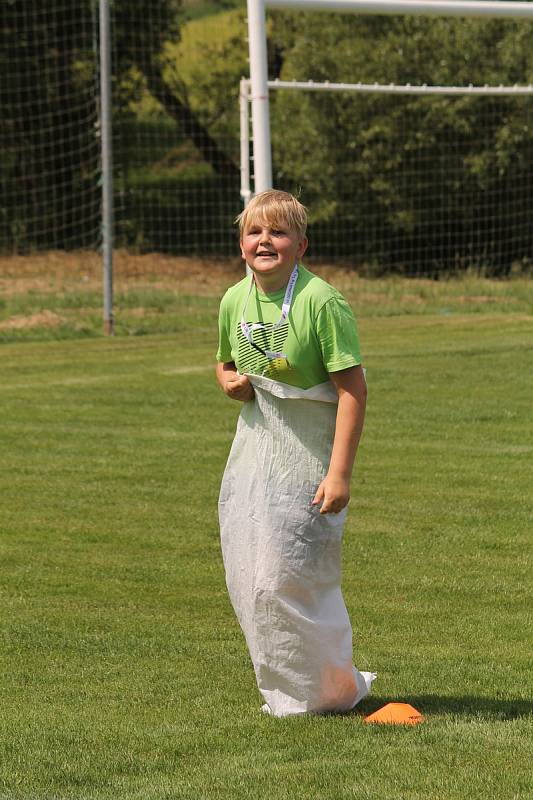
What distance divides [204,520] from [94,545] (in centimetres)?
86

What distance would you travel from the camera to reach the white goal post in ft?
40.8

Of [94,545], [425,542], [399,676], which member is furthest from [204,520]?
[399,676]

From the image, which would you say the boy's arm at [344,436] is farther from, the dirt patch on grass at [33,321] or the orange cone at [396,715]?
the dirt patch on grass at [33,321]

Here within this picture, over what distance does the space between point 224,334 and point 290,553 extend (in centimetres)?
82

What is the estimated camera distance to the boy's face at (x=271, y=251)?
4.87 m

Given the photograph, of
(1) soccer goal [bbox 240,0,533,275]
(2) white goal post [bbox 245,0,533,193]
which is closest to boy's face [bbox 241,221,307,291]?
(2) white goal post [bbox 245,0,533,193]

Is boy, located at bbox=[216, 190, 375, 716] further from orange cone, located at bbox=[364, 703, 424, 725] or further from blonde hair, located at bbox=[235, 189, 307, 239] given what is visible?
orange cone, located at bbox=[364, 703, 424, 725]

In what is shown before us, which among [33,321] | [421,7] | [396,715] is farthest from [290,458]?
[33,321]

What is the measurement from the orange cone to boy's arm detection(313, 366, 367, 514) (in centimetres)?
77

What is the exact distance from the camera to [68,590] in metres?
7.23

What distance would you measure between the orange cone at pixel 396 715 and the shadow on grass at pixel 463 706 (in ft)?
0.28

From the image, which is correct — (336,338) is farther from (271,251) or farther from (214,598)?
(214,598)

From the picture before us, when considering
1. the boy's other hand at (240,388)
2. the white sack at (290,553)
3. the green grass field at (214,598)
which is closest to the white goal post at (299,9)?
the green grass field at (214,598)

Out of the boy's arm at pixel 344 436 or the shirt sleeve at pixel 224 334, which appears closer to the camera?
the boy's arm at pixel 344 436
